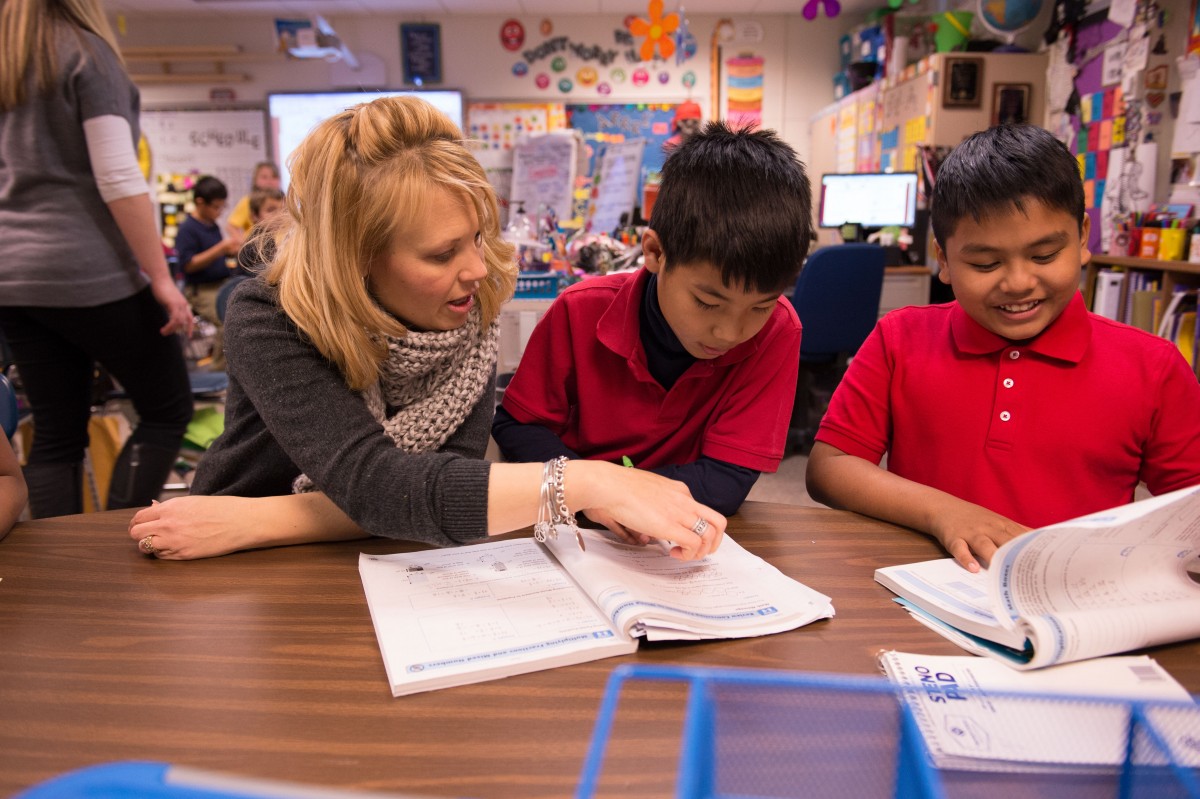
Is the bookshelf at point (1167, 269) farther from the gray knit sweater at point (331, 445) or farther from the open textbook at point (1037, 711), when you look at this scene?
the gray knit sweater at point (331, 445)

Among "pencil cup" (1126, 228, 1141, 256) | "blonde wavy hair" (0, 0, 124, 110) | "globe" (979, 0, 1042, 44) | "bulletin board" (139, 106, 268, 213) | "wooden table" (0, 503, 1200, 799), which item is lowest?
"wooden table" (0, 503, 1200, 799)

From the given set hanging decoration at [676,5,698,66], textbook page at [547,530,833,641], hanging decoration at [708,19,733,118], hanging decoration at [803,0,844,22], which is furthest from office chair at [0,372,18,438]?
hanging decoration at [708,19,733,118]

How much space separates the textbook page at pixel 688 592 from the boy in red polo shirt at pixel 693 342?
0.19ft

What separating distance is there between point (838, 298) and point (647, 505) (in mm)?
2741

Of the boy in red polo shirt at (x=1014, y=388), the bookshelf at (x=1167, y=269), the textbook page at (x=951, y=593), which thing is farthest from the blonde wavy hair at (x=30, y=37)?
the bookshelf at (x=1167, y=269)

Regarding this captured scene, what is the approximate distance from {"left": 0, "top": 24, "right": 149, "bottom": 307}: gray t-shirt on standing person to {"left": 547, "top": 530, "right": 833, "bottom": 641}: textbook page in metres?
1.33

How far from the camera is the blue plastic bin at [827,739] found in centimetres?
35

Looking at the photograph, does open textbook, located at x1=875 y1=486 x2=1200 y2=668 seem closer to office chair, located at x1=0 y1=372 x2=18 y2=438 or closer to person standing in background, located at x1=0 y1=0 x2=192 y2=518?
office chair, located at x1=0 y1=372 x2=18 y2=438

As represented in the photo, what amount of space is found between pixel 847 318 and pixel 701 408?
7.78 ft

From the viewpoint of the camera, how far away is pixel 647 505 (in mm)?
760

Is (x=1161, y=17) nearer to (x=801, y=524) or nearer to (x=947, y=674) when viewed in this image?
(x=801, y=524)

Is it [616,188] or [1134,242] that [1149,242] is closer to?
[1134,242]

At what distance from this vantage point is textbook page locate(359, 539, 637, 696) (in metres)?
0.63

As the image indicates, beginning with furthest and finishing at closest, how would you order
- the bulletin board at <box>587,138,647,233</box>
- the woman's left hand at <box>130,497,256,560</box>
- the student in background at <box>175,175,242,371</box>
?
the student in background at <box>175,175,242,371</box> → the bulletin board at <box>587,138,647,233</box> → the woman's left hand at <box>130,497,256,560</box>
